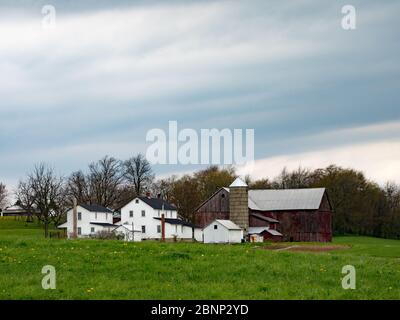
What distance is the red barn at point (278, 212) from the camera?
82.2m

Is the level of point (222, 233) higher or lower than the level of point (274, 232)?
higher

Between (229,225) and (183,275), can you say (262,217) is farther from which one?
(183,275)

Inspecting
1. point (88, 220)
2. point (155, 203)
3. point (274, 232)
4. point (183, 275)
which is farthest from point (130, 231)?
point (183, 275)

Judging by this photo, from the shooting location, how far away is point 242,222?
81562 mm

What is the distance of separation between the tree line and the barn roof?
17.7m

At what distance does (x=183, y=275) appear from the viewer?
18.0 m

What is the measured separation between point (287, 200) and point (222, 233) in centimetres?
1570

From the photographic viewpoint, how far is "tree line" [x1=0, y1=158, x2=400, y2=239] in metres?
94.2

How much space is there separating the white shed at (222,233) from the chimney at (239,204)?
589 centimetres

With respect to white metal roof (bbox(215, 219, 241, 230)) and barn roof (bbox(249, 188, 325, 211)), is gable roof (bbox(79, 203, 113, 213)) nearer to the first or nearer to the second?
barn roof (bbox(249, 188, 325, 211))

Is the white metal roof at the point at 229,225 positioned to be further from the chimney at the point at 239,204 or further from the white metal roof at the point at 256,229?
the white metal roof at the point at 256,229
